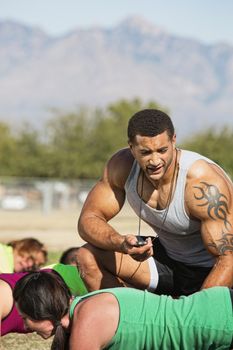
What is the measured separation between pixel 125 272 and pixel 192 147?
4864 centimetres

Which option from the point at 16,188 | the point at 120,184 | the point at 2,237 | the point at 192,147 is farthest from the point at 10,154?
the point at 120,184

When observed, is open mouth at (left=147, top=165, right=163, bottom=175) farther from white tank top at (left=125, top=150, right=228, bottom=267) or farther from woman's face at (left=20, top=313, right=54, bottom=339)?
woman's face at (left=20, top=313, right=54, bottom=339)

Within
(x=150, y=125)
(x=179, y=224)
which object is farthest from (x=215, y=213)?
(x=150, y=125)

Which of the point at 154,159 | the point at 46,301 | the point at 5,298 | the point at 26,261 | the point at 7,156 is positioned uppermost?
the point at 154,159

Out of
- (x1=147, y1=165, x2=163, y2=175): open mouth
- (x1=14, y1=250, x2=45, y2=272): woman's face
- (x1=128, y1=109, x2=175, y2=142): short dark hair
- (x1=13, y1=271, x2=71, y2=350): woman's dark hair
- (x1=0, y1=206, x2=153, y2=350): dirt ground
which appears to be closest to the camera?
(x1=13, y1=271, x2=71, y2=350): woman's dark hair

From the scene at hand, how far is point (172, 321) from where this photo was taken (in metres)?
4.57

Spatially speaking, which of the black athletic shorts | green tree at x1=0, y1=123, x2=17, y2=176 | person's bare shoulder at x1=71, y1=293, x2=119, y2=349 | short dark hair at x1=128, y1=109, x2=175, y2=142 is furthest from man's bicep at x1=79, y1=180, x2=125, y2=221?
green tree at x1=0, y1=123, x2=17, y2=176

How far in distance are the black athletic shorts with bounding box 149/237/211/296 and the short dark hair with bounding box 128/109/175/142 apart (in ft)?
3.57

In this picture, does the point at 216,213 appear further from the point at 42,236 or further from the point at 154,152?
the point at 42,236

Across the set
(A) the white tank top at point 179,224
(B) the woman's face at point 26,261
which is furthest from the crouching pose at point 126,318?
(B) the woman's face at point 26,261

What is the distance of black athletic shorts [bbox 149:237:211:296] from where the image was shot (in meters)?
6.34

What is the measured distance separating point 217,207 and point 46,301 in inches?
67.5

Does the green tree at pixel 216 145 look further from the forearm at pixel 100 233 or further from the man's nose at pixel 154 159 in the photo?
the man's nose at pixel 154 159

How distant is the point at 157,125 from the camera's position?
577 cm
